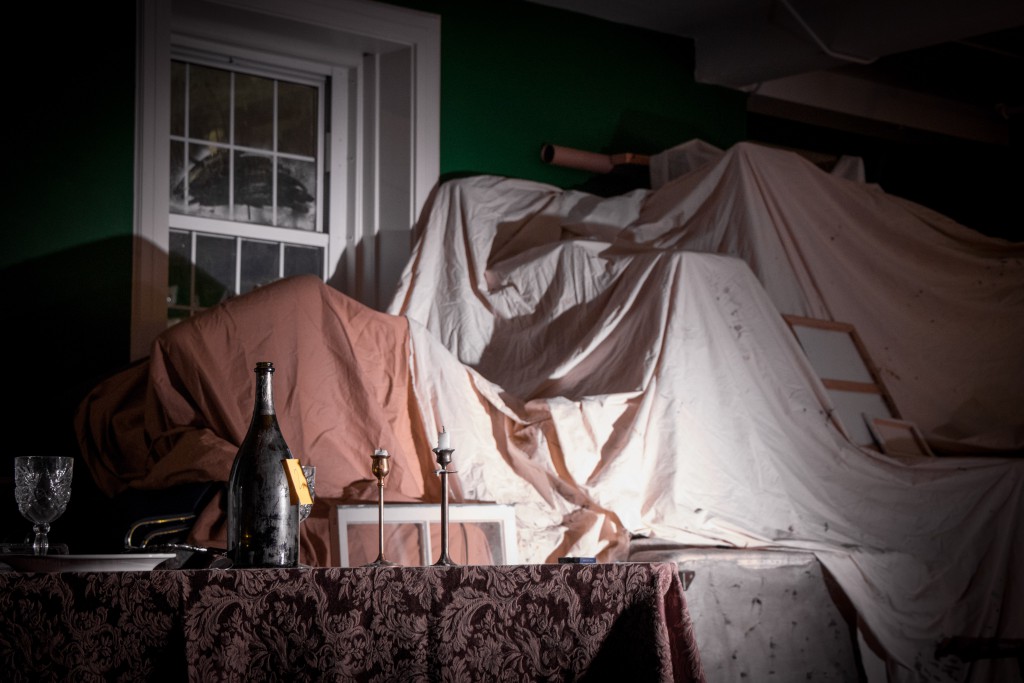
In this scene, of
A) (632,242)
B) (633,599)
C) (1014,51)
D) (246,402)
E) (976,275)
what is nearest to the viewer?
(633,599)

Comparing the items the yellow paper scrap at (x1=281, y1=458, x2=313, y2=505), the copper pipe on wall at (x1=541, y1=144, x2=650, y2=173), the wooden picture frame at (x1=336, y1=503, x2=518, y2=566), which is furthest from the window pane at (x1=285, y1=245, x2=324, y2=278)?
the yellow paper scrap at (x1=281, y1=458, x2=313, y2=505)

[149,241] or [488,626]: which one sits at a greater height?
[149,241]

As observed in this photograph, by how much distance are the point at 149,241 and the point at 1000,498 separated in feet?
9.40

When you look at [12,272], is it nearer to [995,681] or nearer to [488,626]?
[488,626]

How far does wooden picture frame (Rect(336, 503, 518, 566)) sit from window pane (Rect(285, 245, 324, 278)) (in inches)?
69.4

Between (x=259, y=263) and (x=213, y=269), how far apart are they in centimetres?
18

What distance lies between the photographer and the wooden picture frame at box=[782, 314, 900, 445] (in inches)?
149

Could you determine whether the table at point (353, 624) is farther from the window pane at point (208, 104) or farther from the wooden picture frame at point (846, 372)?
the window pane at point (208, 104)

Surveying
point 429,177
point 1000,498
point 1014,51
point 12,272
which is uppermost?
point 1014,51

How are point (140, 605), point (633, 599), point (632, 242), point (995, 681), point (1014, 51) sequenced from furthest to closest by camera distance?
point (1014, 51)
point (632, 242)
point (995, 681)
point (633, 599)
point (140, 605)

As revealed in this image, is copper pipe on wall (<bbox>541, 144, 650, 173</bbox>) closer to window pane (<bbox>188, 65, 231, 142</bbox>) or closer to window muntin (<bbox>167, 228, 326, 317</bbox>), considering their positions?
window muntin (<bbox>167, 228, 326, 317</bbox>)

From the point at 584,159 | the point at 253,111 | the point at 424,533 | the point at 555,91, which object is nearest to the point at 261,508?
the point at 424,533

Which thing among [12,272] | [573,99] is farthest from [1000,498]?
[12,272]

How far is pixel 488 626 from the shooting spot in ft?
4.15
